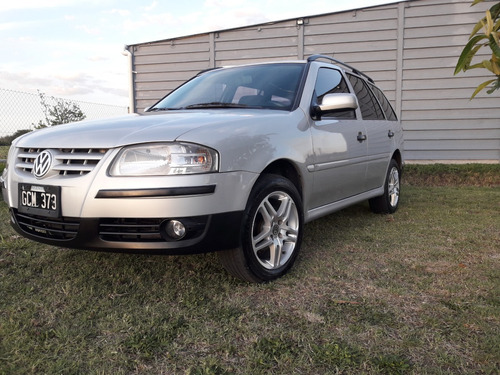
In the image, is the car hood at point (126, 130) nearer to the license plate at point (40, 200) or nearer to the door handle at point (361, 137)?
the license plate at point (40, 200)

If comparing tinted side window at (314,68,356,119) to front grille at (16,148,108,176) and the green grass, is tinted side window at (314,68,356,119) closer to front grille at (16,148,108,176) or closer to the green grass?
the green grass

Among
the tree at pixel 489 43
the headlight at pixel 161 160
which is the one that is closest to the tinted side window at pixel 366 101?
the tree at pixel 489 43

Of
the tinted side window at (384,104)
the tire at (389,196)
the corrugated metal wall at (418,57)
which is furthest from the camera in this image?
the corrugated metal wall at (418,57)

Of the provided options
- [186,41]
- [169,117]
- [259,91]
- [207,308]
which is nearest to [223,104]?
[259,91]

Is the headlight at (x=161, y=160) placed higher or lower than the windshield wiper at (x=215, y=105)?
lower

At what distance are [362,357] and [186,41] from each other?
29.3ft

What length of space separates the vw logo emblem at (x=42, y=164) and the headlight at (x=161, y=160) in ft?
1.43

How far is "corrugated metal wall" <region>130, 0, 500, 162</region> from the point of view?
8086 mm

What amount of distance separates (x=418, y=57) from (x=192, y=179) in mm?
7509

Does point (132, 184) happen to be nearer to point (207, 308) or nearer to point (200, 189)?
point (200, 189)

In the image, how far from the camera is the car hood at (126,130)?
2238 millimetres

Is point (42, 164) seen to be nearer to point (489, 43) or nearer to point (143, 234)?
point (143, 234)

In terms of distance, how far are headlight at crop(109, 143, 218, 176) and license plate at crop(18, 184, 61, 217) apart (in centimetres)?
36

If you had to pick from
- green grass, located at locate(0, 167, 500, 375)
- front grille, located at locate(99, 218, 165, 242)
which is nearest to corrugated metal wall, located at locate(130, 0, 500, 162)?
green grass, located at locate(0, 167, 500, 375)
